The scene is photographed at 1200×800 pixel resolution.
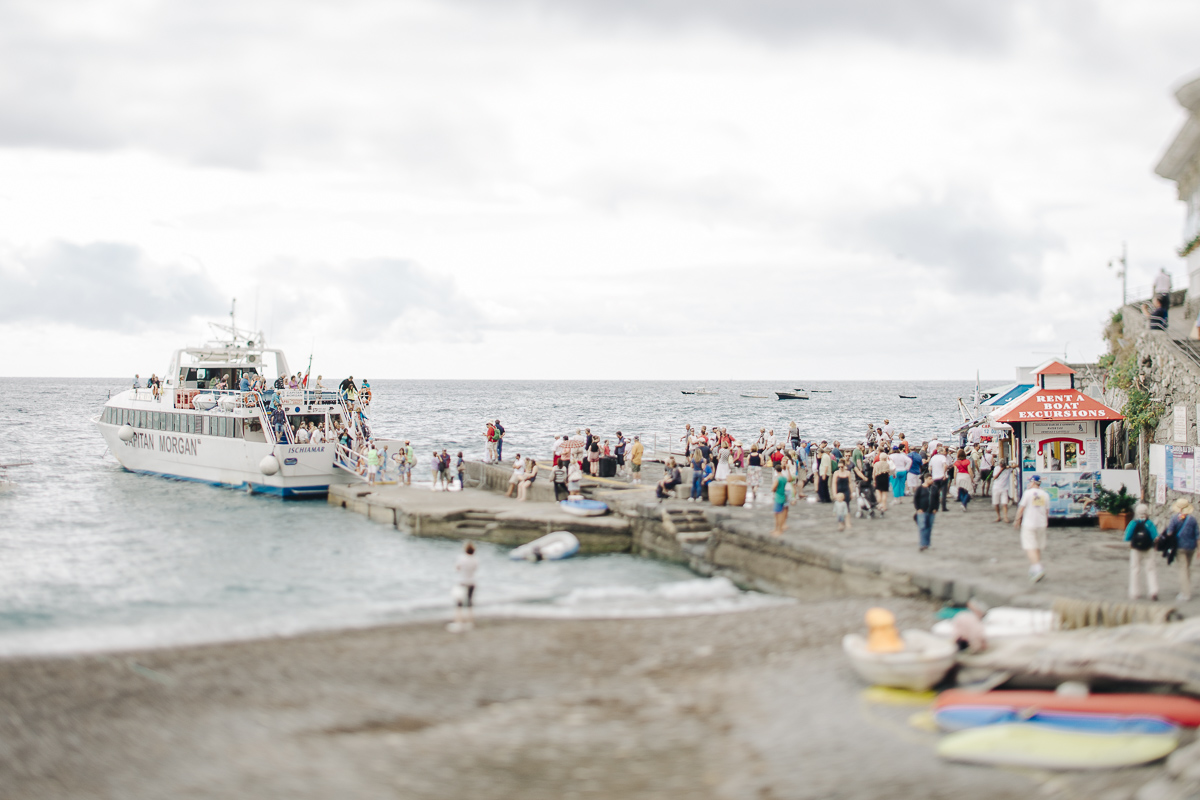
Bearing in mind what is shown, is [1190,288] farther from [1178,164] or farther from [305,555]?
[305,555]

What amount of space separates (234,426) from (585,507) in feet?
57.0

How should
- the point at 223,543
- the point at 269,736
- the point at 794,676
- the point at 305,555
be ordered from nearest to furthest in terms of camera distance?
the point at 269,736
the point at 794,676
the point at 305,555
the point at 223,543

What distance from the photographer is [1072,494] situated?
18594mm

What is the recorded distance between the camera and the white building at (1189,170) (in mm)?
20062

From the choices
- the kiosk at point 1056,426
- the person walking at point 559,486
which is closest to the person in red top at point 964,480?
the kiosk at point 1056,426

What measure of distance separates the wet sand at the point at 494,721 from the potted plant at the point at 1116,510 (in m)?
6.85

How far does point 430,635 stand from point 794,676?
5.82 metres

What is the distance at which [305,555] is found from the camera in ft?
72.0

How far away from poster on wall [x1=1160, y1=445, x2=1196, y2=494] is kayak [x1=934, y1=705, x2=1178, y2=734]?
10942 mm

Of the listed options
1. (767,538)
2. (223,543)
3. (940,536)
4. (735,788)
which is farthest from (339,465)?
(735,788)

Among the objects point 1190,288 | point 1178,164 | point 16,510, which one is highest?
point 1178,164

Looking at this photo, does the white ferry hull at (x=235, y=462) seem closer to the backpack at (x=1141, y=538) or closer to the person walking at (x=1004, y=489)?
the person walking at (x=1004, y=489)

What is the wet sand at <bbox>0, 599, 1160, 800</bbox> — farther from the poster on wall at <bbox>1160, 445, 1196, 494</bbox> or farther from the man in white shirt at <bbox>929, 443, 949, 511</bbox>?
the poster on wall at <bbox>1160, 445, 1196, 494</bbox>

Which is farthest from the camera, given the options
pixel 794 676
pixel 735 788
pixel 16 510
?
pixel 16 510
